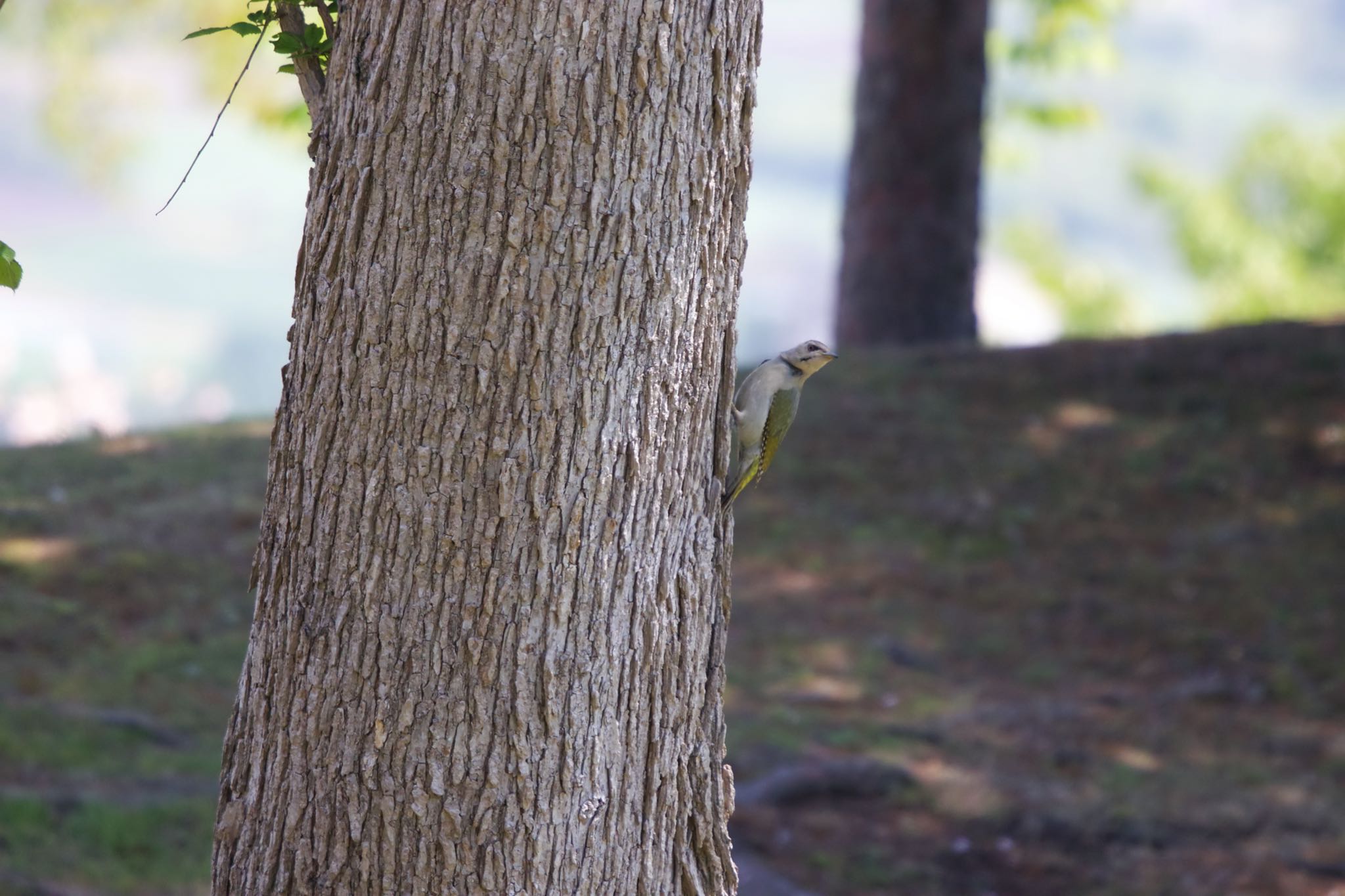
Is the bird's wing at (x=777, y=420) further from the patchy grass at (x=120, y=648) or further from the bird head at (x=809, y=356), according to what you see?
the patchy grass at (x=120, y=648)

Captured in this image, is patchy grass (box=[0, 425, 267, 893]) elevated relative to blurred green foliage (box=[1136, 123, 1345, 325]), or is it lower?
lower

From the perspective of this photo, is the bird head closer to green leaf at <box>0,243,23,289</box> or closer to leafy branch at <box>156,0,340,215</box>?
leafy branch at <box>156,0,340,215</box>

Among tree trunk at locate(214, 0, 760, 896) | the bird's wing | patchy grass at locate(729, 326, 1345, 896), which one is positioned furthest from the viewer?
patchy grass at locate(729, 326, 1345, 896)

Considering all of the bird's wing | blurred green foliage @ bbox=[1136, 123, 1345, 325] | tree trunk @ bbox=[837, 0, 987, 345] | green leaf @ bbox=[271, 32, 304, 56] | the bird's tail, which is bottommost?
the bird's tail

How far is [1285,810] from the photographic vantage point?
6.11 m

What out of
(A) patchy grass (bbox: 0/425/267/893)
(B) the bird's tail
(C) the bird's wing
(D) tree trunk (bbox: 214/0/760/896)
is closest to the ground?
(A) patchy grass (bbox: 0/425/267/893)

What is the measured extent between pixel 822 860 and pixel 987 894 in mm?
720

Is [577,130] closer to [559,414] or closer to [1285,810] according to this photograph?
[559,414]

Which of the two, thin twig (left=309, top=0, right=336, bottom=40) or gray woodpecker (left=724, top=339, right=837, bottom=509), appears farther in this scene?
gray woodpecker (left=724, top=339, right=837, bottom=509)

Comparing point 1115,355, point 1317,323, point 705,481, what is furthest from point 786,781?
point 1317,323

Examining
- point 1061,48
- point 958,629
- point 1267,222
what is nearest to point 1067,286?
point 1267,222

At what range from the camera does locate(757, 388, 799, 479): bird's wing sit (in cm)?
452

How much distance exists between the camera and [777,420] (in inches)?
181

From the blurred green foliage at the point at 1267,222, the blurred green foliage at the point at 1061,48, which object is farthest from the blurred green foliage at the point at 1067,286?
the blurred green foliage at the point at 1061,48
